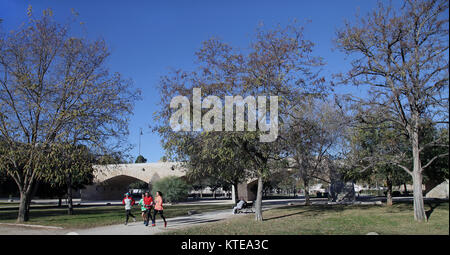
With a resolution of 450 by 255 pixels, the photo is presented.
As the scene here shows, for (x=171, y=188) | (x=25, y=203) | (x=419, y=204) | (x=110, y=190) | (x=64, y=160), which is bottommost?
(x=110, y=190)

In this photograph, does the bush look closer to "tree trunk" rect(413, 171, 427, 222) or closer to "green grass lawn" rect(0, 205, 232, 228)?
"green grass lawn" rect(0, 205, 232, 228)

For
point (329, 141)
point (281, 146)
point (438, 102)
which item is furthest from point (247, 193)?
point (438, 102)

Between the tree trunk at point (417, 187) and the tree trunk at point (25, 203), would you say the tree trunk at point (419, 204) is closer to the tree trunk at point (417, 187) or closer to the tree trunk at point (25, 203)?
the tree trunk at point (417, 187)

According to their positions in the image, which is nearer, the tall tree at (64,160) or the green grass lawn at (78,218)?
the green grass lawn at (78,218)

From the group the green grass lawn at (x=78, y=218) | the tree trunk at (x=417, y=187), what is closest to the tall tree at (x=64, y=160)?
the green grass lawn at (x=78, y=218)

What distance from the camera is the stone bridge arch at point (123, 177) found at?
2196 inches

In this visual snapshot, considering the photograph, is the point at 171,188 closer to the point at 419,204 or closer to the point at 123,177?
the point at 123,177

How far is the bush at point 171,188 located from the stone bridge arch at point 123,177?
15.5ft

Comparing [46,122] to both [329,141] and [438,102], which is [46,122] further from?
[329,141]

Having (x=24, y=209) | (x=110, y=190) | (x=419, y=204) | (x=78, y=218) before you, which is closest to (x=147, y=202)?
(x=78, y=218)

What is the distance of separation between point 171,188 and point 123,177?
2431cm

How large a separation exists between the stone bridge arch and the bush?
4728 millimetres

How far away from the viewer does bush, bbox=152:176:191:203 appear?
42344 millimetres

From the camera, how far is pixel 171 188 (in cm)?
→ 4256
